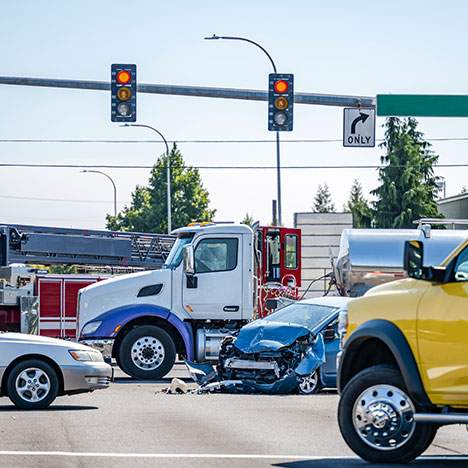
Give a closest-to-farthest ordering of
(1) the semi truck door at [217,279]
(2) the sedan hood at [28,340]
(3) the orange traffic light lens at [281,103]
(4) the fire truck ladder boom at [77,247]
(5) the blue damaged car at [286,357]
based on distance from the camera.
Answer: (2) the sedan hood at [28,340] < (5) the blue damaged car at [286,357] < (1) the semi truck door at [217,279] < (3) the orange traffic light lens at [281,103] < (4) the fire truck ladder boom at [77,247]

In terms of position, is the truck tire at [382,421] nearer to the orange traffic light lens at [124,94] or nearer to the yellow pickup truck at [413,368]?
the yellow pickup truck at [413,368]

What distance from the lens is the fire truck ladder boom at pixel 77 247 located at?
98.6 ft

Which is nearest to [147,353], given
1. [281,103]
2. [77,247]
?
[281,103]

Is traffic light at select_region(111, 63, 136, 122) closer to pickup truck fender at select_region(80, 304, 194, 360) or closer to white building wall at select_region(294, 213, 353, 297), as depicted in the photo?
pickup truck fender at select_region(80, 304, 194, 360)

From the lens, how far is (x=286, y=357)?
63.0 feet

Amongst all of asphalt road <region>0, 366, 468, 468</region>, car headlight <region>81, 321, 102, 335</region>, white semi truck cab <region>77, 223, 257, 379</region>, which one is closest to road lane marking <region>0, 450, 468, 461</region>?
asphalt road <region>0, 366, 468, 468</region>

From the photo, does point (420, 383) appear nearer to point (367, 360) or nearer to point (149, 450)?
point (367, 360)

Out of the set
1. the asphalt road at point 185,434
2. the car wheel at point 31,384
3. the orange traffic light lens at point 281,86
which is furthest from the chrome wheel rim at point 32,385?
the orange traffic light lens at point 281,86

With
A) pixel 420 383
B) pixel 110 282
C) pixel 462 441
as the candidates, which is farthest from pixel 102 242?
pixel 420 383

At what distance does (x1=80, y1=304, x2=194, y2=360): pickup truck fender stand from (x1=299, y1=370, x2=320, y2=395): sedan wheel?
4.33m

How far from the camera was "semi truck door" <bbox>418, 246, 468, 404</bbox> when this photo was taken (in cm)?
1009

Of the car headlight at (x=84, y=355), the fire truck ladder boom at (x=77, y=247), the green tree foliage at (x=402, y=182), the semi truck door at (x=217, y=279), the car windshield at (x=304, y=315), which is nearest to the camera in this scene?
the car headlight at (x=84, y=355)

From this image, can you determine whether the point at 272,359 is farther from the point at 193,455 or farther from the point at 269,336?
the point at 193,455

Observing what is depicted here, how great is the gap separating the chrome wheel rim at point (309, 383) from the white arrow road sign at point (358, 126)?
7.70m
